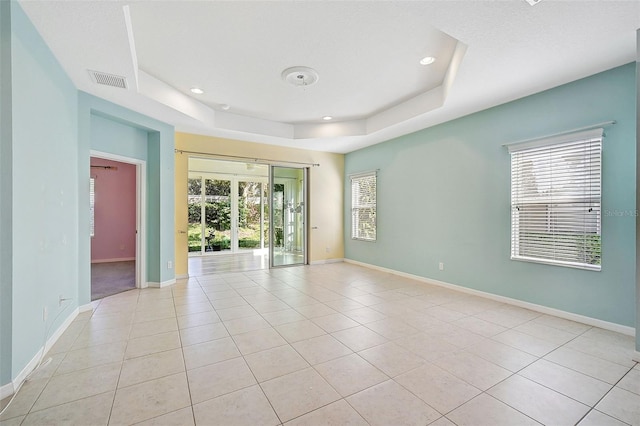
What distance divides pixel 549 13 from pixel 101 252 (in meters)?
9.26

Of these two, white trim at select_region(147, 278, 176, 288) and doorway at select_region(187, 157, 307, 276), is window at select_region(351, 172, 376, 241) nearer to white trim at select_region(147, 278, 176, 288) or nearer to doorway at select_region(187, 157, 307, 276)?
doorway at select_region(187, 157, 307, 276)

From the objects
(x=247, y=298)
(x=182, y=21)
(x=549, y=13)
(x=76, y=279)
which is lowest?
(x=247, y=298)

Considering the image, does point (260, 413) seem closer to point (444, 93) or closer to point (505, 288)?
point (505, 288)

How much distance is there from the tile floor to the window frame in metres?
2.62

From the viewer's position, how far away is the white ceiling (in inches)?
85.0

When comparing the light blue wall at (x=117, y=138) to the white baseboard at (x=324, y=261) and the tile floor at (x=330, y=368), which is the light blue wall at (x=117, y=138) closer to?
the tile floor at (x=330, y=368)

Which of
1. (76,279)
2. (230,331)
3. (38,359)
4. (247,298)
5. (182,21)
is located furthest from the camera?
(247,298)

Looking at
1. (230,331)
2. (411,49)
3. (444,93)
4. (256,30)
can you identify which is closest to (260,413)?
(230,331)

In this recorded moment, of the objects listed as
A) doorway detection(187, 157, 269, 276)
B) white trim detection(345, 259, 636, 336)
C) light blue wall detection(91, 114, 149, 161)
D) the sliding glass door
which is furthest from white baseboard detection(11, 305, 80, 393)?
white trim detection(345, 259, 636, 336)

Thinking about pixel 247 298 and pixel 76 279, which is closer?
pixel 76 279

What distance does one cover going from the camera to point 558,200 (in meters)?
3.26

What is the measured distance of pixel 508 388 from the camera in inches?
76.7

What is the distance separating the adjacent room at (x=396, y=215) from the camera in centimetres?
193

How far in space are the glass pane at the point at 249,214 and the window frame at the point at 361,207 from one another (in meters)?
3.60
